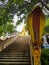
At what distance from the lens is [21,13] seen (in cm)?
1694

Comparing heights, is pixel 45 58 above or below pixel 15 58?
above

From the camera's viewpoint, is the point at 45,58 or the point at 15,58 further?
the point at 15,58

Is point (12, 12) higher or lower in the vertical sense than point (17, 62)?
higher

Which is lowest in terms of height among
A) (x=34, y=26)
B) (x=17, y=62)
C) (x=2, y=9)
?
(x=17, y=62)

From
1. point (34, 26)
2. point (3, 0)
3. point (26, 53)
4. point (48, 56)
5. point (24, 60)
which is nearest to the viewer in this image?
point (34, 26)

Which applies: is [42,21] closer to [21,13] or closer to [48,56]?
[48,56]

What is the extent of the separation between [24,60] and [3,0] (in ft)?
16.3

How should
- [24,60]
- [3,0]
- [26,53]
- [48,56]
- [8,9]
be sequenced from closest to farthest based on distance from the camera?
[48,56] < [24,60] < [26,53] < [3,0] < [8,9]

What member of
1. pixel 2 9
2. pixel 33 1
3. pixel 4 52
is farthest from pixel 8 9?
pixel 4 52

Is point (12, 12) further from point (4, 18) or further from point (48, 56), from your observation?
point (48, 56)

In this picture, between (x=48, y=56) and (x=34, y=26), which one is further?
(x=48, y=56)

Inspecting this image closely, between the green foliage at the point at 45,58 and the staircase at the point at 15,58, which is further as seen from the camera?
the staircase at the point at 15,58

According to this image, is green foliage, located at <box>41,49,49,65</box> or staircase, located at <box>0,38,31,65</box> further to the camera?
staircase, located at <box>0,38,31,65</box>

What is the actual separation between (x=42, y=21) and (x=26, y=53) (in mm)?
4937
